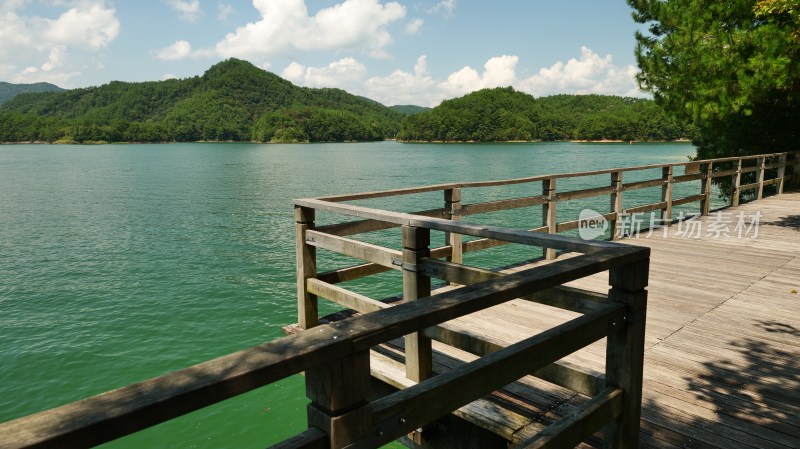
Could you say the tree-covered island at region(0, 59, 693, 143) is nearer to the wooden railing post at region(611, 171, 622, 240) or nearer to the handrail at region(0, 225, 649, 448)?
the wooden railing post at region(611, 171, 622, 240)

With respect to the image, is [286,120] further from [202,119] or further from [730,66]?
[730,66]

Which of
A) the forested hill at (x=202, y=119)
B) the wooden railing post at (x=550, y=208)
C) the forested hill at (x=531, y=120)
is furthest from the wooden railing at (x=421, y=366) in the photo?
the forested hill at (x=202, y=119)

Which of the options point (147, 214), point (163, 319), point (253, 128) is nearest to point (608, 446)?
point (163, 319)

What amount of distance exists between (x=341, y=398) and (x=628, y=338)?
1707 millimetres

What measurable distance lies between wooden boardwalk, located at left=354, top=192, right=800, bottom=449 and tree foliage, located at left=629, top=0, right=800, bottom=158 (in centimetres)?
641

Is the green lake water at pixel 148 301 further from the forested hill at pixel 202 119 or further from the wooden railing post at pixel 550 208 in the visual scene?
the forested hill at pixel 202 119

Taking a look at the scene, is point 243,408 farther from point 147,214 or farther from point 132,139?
point 132,139

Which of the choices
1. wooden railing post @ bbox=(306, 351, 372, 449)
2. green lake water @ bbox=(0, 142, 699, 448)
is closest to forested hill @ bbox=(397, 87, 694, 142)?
green lake water @ bbox=(0, 142, 699, 448)

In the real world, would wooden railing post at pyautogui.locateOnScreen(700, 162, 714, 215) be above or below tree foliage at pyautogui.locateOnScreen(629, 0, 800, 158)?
below

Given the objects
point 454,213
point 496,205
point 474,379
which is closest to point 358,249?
point 454,213

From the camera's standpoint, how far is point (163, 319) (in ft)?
38.7

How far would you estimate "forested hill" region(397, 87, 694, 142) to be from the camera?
14171 centimetres

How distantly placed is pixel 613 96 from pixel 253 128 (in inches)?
4649

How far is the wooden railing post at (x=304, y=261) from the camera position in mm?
5477
